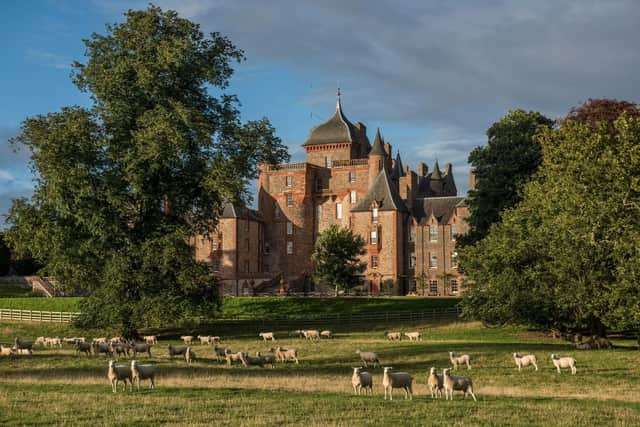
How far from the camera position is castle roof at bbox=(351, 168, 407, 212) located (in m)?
87.9

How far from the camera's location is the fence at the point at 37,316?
192 feet

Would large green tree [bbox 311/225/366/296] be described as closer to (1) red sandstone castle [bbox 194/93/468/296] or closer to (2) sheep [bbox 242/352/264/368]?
(1) red sandstone castle [bbox 194/93/468/296]

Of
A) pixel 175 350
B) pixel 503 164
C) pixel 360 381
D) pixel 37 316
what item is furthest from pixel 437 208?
pixel 360 381

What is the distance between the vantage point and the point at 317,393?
22188 millimetres

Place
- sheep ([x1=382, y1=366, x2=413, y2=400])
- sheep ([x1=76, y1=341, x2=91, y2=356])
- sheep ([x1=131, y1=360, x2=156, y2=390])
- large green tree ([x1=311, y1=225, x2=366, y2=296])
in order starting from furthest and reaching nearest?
large green tree ([x1=311, y1=225, x2=366, y2=296])
sheep ([x1=76, y1=341, x2=91, y2=356])
sheep ([x1=131, y1=360, x2=156, y2=390])
sheep ([x1=382, y1=366, x2=413, y2=400])

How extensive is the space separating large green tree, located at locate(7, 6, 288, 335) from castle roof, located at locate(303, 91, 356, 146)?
56535mm

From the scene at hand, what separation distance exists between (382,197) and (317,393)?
67063 millimetres

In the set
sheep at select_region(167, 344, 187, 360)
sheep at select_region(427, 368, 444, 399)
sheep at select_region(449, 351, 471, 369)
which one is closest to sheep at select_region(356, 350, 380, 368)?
sheep at select_region(449, 351, 471, 369)

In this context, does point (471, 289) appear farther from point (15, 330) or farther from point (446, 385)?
point (15, 330)

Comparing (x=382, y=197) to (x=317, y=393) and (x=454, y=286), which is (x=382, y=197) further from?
(x=317, y=393)

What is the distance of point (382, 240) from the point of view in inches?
3462

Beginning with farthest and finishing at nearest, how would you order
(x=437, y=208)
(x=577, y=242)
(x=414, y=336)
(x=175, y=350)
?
(x=437, y=208) < (x=414, y=336) < (x=577, y=242) < (x=175, y=350)

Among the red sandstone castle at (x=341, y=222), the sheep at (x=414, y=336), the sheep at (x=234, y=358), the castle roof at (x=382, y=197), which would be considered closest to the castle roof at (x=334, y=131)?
the red sandstone castle at (x=341, y=222)

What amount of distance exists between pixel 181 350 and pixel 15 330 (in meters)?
24.7
